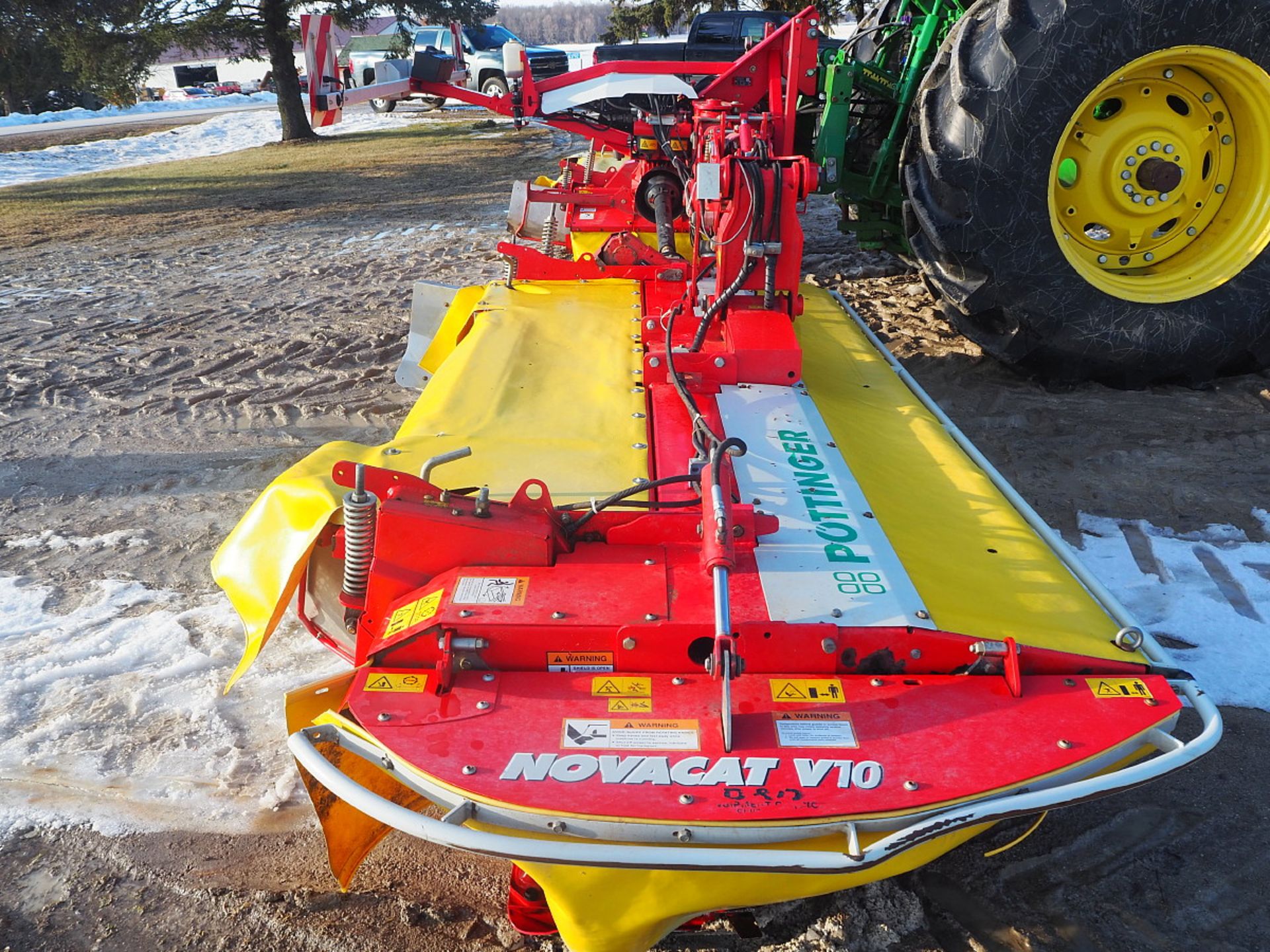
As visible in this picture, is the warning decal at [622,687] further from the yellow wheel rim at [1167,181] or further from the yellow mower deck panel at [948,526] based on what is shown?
the yellow wheel rim at [1167,181]

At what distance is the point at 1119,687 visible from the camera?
200 cm

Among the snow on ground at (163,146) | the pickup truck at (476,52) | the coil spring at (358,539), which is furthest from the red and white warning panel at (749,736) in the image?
the pickup truck at (476,52)

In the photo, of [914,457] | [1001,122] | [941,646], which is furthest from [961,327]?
[941,646]

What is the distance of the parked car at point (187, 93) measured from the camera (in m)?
33.5

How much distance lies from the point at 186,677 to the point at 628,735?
1668mm

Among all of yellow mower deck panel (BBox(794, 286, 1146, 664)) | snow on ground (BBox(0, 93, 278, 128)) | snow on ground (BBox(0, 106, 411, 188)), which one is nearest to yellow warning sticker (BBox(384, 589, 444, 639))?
yellow mower deck panel (BBox(794, 286, 1146, 664))

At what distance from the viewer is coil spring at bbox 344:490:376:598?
2178 mm

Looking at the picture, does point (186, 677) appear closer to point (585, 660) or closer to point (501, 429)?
point (501, 429)

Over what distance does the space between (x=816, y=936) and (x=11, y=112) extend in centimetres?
2779

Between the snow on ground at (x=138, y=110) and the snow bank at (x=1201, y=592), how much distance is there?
21488mm

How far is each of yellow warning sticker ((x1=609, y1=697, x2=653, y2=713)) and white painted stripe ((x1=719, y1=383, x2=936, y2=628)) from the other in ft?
1.10

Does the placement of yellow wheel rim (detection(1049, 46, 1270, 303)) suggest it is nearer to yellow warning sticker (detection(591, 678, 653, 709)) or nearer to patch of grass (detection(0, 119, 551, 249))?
yellow warning sticker (detection(591, 678, 653, 709))

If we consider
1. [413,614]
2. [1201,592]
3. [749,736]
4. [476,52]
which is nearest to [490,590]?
[413,614]

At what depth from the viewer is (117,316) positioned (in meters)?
6.13
